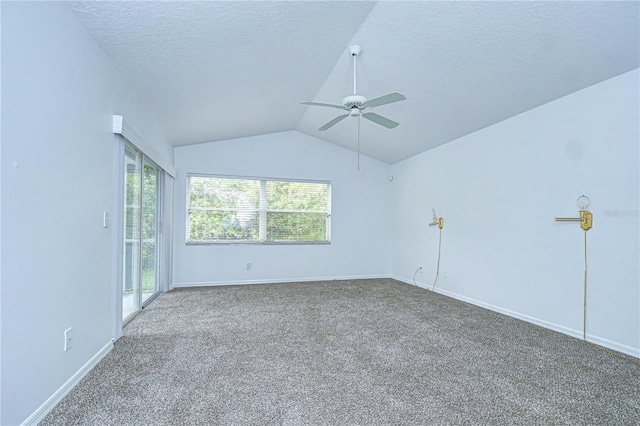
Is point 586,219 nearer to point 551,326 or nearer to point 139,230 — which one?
point 551,326

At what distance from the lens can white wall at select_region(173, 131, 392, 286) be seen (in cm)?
550

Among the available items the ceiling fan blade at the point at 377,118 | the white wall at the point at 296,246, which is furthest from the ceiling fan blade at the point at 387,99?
the white wall at the point at 296,246

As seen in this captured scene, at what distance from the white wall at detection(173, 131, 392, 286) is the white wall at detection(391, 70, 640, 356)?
160cm

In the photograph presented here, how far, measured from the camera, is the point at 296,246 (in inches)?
237

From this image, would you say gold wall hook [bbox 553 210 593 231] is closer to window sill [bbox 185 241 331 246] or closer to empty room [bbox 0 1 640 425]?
empty room [bbox 0 1 640 425]

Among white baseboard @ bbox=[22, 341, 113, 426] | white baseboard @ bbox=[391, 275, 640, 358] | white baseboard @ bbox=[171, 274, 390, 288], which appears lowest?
white baseboard @ bbox=[171, 274, 390, 288]

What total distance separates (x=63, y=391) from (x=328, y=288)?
383 centimetres

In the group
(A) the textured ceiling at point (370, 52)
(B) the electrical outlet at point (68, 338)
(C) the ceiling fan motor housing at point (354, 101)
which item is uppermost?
(A) the textured ceiling at point (370, 52)

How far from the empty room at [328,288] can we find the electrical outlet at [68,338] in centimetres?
2

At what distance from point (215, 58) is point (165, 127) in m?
1.88

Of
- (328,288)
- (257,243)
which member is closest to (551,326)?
(328,288)

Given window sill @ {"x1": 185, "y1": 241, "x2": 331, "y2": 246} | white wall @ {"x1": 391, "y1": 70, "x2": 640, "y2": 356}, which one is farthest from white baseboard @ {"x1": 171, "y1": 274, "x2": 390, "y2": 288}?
white wall @ {"x1": 391, "y1": 70, "x2": 640, "y2": 356}

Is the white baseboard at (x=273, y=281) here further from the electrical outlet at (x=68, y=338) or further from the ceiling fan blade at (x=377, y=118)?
the ceiling fan blade at (x=377, y=118)

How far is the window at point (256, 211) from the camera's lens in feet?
18.3
